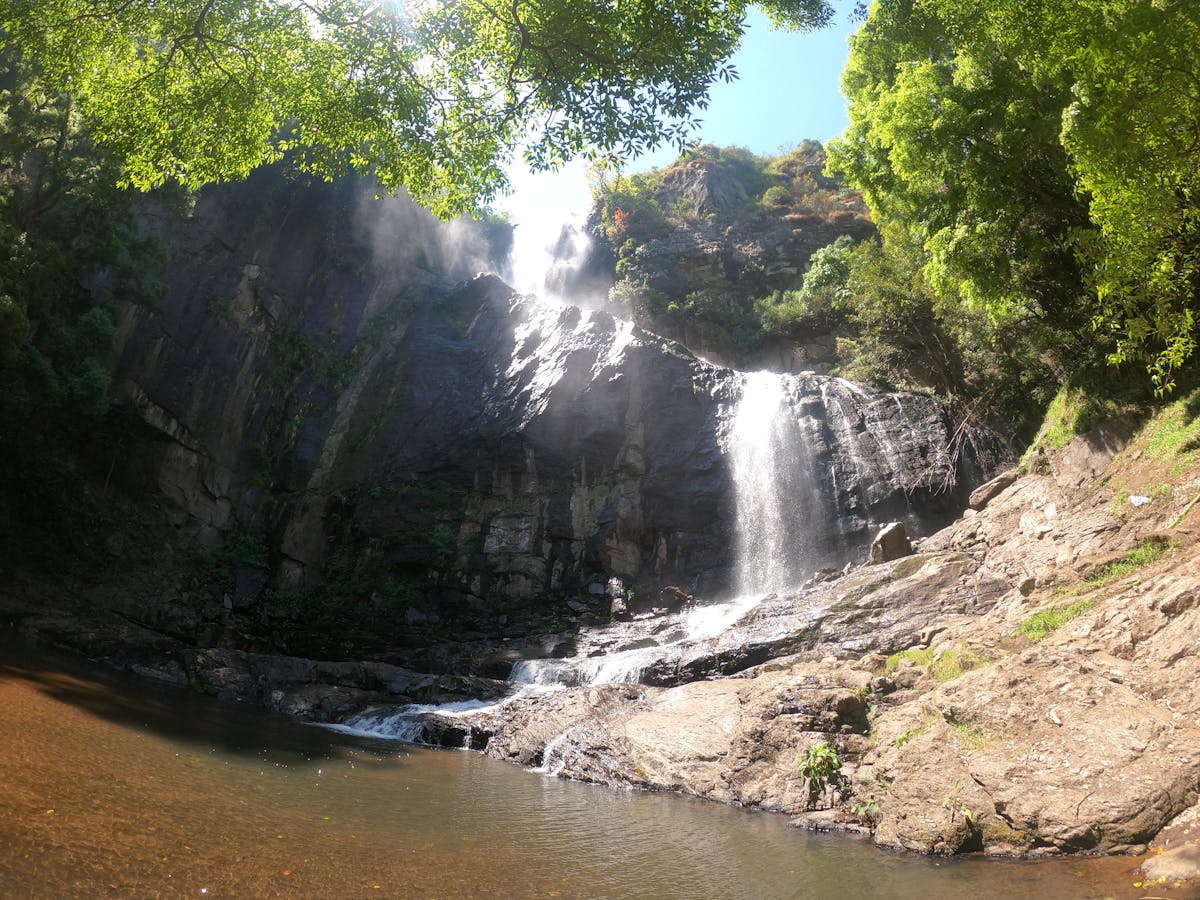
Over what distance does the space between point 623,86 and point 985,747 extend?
271 inches

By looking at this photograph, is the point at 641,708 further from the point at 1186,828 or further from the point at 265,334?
the point at 265,334

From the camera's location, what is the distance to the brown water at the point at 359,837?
13.5ft

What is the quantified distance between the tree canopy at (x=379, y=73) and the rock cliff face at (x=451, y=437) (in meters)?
16.5

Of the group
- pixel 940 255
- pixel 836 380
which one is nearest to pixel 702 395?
pixel 836 380

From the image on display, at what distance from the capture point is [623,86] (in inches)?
267

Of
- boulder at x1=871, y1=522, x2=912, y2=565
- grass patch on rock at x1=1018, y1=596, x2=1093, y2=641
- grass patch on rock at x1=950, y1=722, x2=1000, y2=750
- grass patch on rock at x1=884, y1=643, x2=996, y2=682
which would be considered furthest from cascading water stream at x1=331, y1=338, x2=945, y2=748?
grass patch on rock at x1=950, y1=722, x2=1000, y2=750

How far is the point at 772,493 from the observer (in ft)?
75.6

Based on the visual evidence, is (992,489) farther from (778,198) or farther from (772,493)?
(778,198)

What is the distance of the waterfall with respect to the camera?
21.8 m

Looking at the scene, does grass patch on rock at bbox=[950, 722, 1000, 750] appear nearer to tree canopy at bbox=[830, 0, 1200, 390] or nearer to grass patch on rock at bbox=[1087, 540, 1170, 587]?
grass patch on rock at bbox=[1087, 540, 1170, 587]

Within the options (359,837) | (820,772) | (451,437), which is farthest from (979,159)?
(451,437)

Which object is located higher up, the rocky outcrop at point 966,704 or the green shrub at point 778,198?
the green shrub at point 778,198

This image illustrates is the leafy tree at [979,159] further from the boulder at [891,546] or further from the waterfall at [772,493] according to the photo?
the waterfall at [772,493]

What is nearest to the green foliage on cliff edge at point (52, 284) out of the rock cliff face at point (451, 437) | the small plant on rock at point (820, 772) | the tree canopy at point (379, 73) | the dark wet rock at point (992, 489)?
the rock cliff face at point (451, 437)
